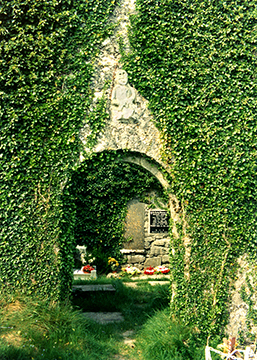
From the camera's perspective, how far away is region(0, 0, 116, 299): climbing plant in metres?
4.50

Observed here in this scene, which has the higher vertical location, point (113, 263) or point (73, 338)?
point (113, 263)

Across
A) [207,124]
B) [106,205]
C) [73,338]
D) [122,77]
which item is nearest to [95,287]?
[106,205]

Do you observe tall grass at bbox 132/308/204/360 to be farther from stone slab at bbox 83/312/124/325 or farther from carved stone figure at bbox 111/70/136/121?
carved stone figure at bbox 111/70/136/121

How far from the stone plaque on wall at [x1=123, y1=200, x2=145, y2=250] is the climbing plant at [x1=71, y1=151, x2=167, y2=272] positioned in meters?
0.19

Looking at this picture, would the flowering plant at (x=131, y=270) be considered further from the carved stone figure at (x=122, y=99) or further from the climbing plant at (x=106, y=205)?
the carved stone figure at (x=122, y=99)

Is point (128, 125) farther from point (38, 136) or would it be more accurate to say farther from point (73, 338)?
point (73, 338)

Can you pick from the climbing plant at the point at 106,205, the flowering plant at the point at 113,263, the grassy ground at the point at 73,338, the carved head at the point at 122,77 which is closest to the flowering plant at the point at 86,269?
the climbing plant at the point at 106,205

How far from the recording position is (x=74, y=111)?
4.65 meters

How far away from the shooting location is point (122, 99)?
4.84 m

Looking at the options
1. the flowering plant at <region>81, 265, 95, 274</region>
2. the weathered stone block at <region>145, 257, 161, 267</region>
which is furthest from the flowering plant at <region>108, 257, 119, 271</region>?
the weathered stone block at <region>145, 257, 161, 267</region>

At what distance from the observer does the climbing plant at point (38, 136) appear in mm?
4496

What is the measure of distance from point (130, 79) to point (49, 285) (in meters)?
3.23

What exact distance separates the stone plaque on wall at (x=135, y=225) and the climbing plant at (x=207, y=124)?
204 inches

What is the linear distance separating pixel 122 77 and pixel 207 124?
57.3 inches
